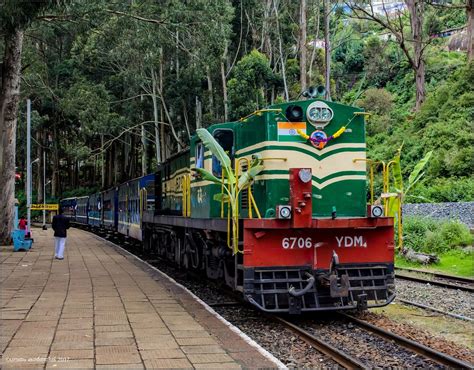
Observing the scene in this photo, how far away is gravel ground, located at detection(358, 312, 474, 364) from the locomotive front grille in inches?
14.8

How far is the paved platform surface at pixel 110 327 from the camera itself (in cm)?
584

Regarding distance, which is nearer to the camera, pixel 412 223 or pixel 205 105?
pixel 412 223

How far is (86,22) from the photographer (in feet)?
66.7

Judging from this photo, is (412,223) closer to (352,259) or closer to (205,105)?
(352,259)

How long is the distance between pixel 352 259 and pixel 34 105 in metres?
45.7

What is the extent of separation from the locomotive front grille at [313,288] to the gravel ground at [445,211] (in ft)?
36.9

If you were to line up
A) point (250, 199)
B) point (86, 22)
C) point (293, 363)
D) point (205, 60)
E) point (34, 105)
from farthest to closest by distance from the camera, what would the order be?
point (34, 105) < point (205, 60) < point (86, 22) < point (250, 199) < point (293, 363)

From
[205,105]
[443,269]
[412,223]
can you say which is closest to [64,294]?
[443,269]

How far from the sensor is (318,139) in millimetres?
8500

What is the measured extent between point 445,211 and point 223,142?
12277 millimetres

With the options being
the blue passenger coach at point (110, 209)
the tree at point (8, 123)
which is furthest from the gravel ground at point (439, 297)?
the blue passenger coach at point (110, 209)

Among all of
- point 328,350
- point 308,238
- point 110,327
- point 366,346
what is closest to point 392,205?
point 308,238

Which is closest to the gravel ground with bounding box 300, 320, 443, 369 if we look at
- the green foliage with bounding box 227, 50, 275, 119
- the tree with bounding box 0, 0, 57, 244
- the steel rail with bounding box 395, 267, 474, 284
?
the steel rail with bounding box 395, 267, 474, 284

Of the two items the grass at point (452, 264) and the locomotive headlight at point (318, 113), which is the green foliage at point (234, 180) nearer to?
the locomotive headlight at point (318, 113)
